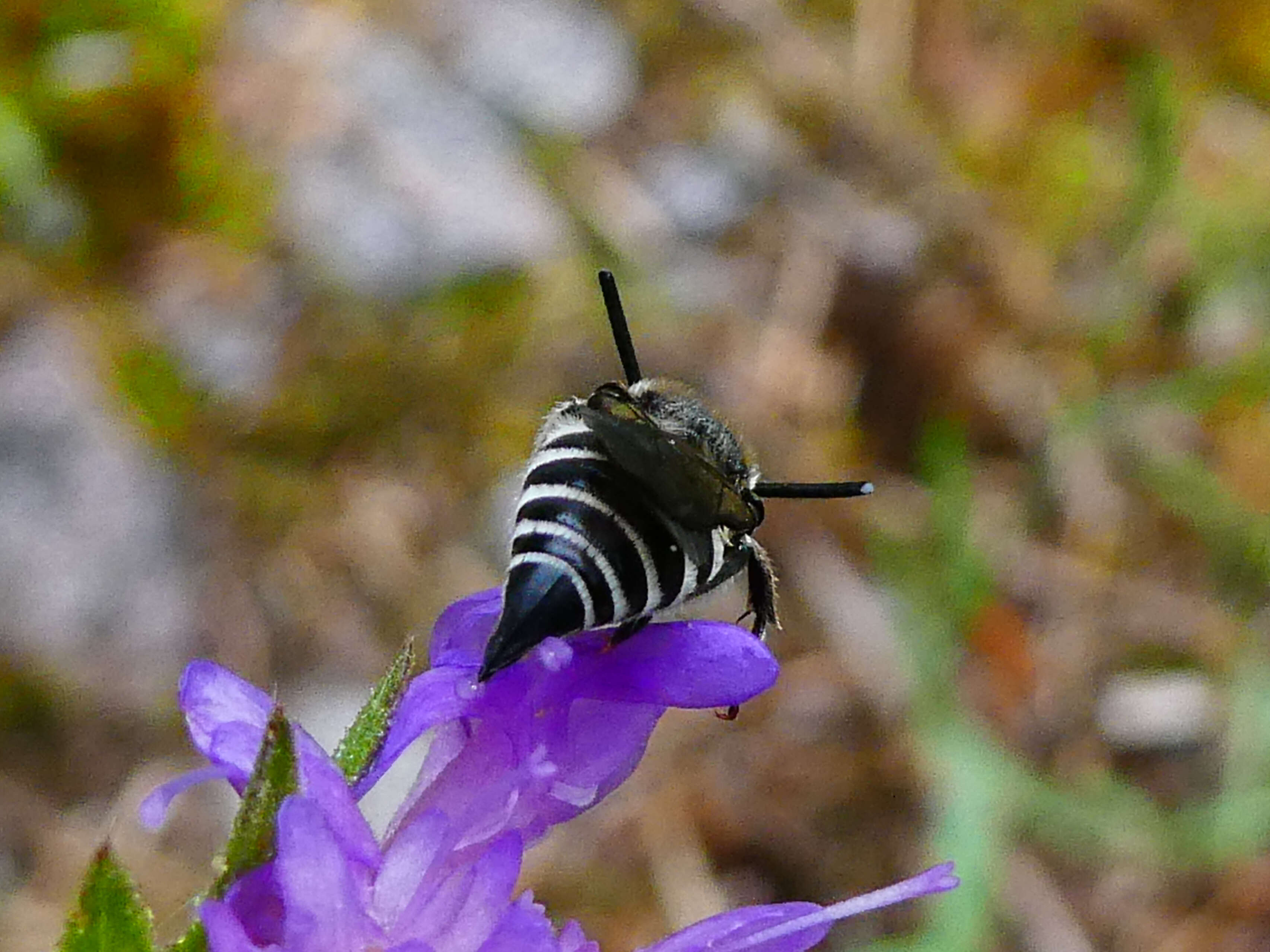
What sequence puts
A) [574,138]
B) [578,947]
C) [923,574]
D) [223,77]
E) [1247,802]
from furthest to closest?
[574,138] < [223,77] < [923,574] < [1247,802] < [578,947]

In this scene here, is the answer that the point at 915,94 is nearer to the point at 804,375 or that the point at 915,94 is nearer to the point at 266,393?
the point at 804,375

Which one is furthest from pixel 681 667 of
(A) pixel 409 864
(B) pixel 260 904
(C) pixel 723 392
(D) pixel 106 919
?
(C) pixel 723 392

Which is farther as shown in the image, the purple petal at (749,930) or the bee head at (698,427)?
the bee head at (698,427)

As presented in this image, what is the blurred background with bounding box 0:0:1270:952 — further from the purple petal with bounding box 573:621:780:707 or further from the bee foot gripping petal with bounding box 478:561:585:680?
the bee foot gripping petal with bounding box 478:561:585:680

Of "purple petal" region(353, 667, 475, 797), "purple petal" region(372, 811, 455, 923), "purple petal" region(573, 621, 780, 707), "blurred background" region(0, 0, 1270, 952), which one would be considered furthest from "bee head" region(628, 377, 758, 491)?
"blurred background" region(0, 0, 1270, 952)

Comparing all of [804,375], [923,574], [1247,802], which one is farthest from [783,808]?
[804,375]

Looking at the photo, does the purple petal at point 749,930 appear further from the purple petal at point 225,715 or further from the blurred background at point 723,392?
the blurred background at point 723,392

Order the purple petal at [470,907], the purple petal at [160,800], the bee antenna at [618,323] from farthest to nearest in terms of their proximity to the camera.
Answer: the bee antenna at [618,323] < the purple petal at [160,800] < the purple petal at [470,907]

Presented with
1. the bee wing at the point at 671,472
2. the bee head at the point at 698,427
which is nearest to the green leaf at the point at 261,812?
the bee wing at the point at 671,472
